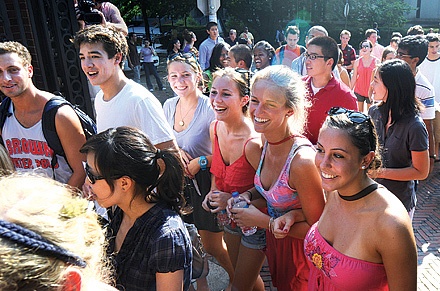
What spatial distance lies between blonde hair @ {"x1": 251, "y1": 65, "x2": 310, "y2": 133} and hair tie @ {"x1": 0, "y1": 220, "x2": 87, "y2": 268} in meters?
1.73

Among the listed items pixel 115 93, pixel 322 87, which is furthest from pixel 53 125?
pixel 322 87

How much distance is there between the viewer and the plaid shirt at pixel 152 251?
1.73m

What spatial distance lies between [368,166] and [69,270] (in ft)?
4.63

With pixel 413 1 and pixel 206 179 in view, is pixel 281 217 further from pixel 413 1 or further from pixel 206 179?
pixel 413 1

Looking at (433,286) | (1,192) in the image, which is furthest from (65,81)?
(433,286)

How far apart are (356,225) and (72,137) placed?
6.74 feet

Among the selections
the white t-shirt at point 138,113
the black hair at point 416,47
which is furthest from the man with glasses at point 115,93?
the black hair at point 416,47

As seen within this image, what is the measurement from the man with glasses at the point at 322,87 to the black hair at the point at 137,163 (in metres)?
1.84

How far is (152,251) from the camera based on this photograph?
5.74ft

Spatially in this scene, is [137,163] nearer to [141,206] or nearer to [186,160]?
[141,206]

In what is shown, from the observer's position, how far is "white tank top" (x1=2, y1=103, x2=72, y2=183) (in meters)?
2.86

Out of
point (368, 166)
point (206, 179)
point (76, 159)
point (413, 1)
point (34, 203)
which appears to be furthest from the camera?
point (413, 1)

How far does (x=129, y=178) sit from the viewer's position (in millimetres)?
1884

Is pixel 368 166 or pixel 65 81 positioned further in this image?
pixel 65 81
